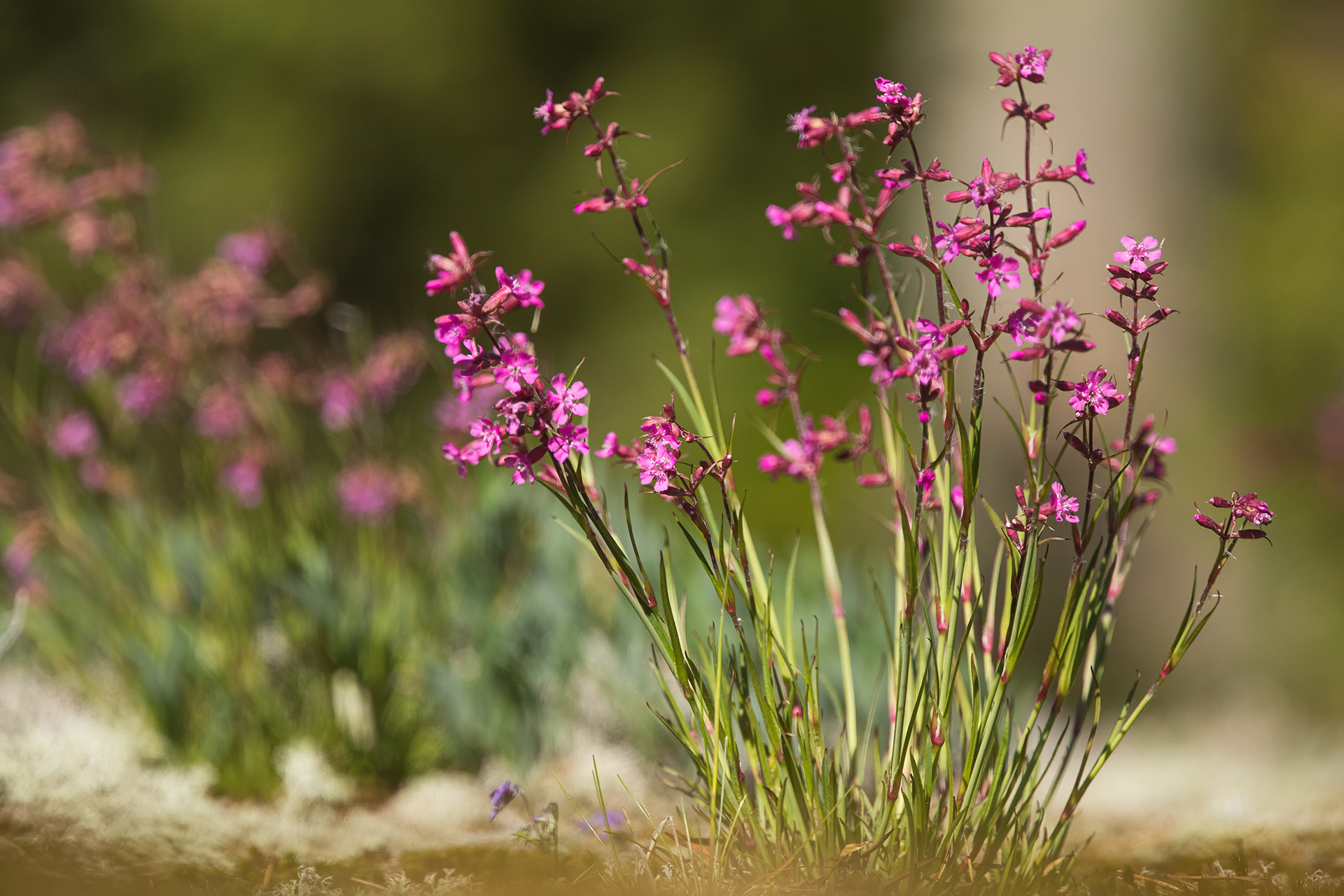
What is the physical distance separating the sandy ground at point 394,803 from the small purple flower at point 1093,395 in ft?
3.12

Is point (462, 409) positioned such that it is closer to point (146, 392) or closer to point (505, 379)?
point (146, 392)

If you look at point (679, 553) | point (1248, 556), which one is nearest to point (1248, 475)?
point (1248, 556)

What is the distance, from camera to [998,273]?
1214mm

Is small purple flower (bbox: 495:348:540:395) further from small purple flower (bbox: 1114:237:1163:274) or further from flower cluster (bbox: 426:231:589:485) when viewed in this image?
small purple flower (bbox: 1114:237:1163:274)

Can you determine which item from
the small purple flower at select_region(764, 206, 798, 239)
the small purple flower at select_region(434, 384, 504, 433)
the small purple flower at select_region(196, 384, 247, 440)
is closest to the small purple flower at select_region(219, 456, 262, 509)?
the small purple flower at select_region(196, 384, 247, 440)

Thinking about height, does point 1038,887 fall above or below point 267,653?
below

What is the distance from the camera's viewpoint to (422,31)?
9.36 meters

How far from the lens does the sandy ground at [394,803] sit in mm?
1880

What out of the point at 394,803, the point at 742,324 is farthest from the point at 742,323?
the point at 394,803

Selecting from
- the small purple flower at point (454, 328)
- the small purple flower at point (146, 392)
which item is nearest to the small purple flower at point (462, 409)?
the small purple flower at point (146, 392)

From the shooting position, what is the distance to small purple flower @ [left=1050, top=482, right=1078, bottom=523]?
1.33 m

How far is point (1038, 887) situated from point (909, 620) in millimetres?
464

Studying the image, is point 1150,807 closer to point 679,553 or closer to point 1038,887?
point 1038,887

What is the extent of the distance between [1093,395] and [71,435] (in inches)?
99.4
